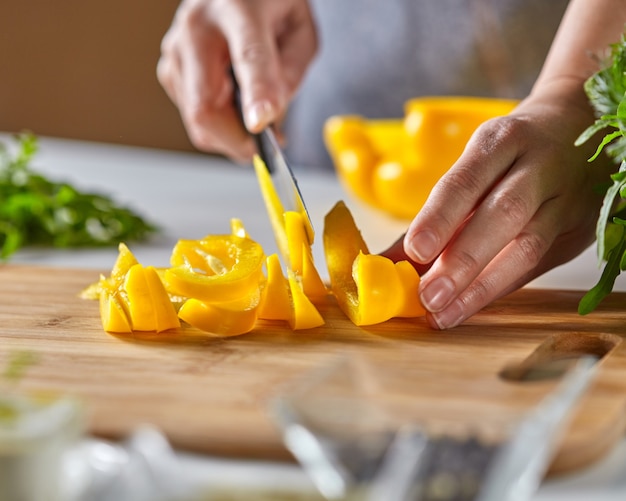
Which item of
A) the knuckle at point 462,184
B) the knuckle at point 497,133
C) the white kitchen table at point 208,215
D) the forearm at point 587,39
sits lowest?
the white kitchen table at point 208,215

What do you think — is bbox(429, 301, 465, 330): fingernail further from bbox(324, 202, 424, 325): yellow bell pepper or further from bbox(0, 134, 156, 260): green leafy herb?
bbox(0, 134, 156, 260): green leafy herb

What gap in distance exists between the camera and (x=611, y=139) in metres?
1.20

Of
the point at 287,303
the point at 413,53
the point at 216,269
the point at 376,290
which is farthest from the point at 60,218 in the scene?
the point at 413,53

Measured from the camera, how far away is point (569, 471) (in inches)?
36.4

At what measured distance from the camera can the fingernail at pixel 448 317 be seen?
134cm

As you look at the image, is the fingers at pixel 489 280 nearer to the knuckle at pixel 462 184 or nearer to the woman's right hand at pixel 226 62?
the knuckle at pixel 462 184

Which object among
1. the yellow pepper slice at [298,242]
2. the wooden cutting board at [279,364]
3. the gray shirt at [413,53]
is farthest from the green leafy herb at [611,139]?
the gray shirt at [413,53]

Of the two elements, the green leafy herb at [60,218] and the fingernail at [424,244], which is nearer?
the fingernail at [424,244]

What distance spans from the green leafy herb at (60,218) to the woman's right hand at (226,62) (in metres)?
0.32

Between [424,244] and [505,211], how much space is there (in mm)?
150

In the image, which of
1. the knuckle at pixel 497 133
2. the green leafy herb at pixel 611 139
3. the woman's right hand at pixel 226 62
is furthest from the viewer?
the woman's right hand at pixel 226 62

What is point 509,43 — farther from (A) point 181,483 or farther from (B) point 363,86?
(A) point 181,483

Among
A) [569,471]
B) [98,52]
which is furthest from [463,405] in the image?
[98,52]

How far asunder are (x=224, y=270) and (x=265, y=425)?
20.0 inches
